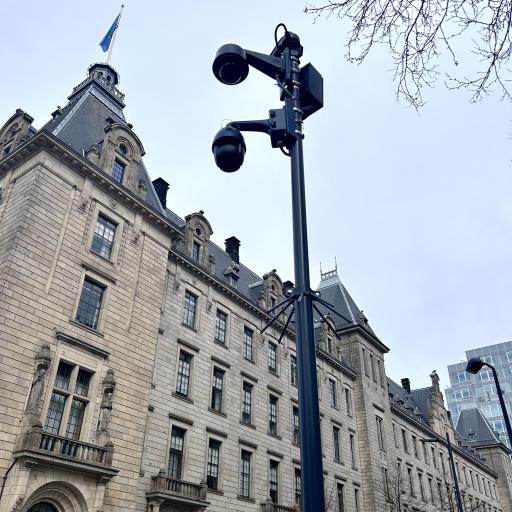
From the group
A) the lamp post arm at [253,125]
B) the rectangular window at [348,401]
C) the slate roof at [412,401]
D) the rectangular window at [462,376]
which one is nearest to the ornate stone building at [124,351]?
the rectangular window at [348,401]

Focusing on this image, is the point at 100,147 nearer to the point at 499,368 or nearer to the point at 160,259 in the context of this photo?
the point at 160,259

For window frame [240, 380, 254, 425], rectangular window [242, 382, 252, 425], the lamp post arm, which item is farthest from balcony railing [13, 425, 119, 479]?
the lamp post arm

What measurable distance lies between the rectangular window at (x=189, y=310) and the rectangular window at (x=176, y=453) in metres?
5.86

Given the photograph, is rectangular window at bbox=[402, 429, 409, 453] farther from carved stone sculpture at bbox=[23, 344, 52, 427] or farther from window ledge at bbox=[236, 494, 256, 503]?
carved stone sculpture at bbox=[23, 344, 52, 427]

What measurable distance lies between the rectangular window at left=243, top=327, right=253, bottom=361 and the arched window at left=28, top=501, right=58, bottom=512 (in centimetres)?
1629

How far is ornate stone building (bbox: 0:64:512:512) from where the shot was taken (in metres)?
19.4

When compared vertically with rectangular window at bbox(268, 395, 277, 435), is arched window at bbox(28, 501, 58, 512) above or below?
below

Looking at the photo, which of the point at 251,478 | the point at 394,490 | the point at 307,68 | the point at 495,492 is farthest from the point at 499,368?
the point at 307,68

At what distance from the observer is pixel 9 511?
665 inches

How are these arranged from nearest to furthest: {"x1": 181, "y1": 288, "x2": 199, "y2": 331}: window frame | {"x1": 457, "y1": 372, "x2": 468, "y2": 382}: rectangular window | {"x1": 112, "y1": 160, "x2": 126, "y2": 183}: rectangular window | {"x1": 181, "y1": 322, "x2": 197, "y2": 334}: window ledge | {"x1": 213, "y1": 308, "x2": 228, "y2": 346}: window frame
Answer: {"x1": 112, "y1": 160, "x2": 126, "y2": 183}: rectangular window
{"x1": 181, "y1": 322, "x2": 197, "y2": 334}: window ledge
{"x1": 181, "y1": 288, "x2": 199, "y2": 331}: window frame
{"x1": 213, "y1": 308, "x2": 228, "y2": 346}: window frame
{"x1": 457, "y1": 372, "x2": 468, "y2": 382}: rectangular window

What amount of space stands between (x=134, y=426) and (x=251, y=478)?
34.1 feet

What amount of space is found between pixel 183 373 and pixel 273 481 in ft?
32.0

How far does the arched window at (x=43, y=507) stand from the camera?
1824 cm

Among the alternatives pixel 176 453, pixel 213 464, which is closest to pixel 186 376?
pixel 176 453
